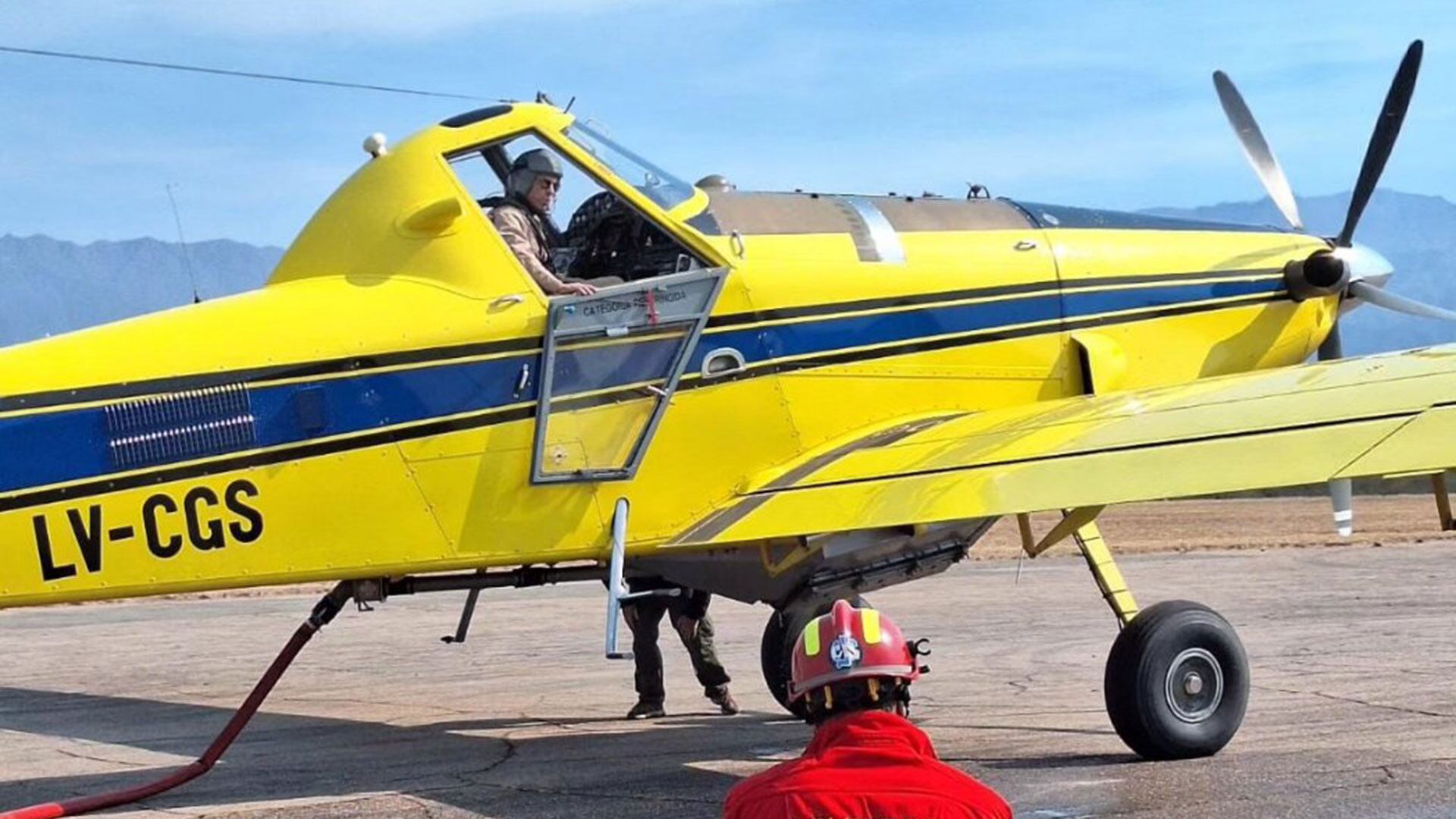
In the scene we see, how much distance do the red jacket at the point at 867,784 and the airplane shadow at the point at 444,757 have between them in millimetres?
4734

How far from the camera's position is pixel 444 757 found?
984cm

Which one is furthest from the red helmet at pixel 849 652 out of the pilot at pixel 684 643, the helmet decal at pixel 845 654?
the pilot at pixel 684 643

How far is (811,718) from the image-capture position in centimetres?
356

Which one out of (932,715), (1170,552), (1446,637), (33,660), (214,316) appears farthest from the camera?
(1170,552)

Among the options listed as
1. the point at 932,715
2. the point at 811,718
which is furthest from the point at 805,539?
the point at 811,718

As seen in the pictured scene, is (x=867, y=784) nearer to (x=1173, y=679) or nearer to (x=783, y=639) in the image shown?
(x=1173, y=679)

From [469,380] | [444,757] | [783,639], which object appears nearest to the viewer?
[469,380]

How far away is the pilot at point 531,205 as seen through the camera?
30.9 feet

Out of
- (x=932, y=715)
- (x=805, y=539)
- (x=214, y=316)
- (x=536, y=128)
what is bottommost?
(x=932, y=715)

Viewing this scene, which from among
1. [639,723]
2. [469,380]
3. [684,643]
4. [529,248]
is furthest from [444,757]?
[529,248]

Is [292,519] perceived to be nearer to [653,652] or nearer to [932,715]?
[653,652]

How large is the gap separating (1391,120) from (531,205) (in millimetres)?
5878

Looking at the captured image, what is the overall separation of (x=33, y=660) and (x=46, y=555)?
8.45 metres

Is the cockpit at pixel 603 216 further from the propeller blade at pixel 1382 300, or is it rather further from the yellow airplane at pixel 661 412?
the propeller blade at pixel 1382 300
